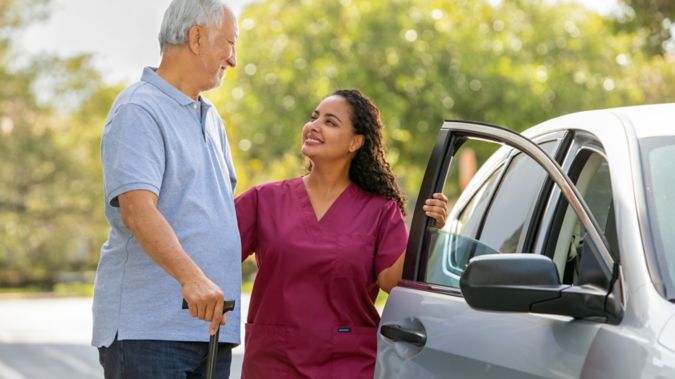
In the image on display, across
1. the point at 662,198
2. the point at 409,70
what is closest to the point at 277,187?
the point at 662,198

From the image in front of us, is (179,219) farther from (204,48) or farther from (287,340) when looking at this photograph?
(287,340)

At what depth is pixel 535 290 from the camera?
3312mm

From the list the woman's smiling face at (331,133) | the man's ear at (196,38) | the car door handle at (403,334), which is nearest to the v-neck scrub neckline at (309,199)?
the woman's smiling face at (331,133)

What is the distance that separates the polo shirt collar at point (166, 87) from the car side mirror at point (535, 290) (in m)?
1.27

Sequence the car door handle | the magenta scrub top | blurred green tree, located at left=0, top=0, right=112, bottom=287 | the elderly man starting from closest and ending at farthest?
the elderly man
the car door handle
the magenta scrub top
blurred green tree, located at left=0, top=0, right=112, bottom=287

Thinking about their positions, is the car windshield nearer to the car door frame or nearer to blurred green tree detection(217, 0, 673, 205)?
the car door frame

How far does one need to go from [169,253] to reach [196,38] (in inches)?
28.0

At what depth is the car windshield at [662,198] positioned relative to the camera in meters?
3.38

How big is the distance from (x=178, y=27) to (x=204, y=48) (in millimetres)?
95

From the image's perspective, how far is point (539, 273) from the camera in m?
3.33

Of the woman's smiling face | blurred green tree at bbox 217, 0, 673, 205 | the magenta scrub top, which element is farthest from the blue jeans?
blurred green tree at bbox 217, 0, 673, 205

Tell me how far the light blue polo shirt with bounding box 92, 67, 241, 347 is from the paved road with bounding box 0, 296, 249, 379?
29.8ft

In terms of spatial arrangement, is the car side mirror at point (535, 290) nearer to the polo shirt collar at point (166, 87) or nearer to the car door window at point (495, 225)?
the car door window at point (495, 225)

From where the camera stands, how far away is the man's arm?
3863 mm
